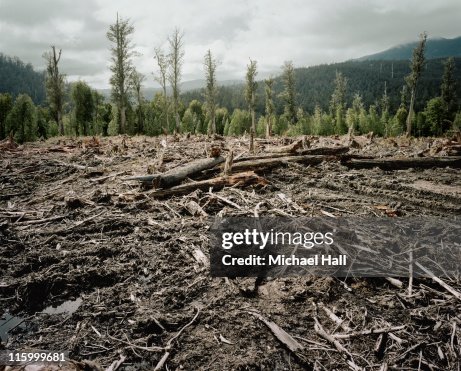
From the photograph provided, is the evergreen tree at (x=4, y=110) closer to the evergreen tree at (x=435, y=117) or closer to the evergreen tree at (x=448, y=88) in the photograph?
the evergreen tree at (x=448, y=88)

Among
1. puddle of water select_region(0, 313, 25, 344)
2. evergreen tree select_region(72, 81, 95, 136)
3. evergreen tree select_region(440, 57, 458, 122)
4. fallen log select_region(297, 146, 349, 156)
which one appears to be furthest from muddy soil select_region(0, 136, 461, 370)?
evergreen tree select_region(440, 57, 458, 122)

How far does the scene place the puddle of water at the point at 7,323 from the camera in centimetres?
282

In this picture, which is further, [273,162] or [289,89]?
[289,89]

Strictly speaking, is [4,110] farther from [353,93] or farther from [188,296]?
[353,93]

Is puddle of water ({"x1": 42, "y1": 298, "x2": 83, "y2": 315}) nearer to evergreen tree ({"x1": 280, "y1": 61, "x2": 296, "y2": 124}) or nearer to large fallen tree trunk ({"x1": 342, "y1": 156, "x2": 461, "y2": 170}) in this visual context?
large fallen tree trunk ({"x1": 342, "y1": 156, "x2": 461, "y2": 170})

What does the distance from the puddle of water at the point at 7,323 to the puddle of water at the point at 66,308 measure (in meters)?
0.22

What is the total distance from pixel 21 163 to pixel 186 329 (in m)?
9.49

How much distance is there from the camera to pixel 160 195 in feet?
19.1

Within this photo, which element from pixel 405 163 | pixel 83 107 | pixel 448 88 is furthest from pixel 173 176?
pixel 448 88

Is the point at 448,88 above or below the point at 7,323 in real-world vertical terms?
above

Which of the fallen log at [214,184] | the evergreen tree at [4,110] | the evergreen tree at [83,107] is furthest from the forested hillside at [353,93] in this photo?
the fallen log at [214,184]

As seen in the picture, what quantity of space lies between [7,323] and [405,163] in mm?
8151

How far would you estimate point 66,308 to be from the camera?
10.4 feet

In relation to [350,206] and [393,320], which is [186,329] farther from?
[350,206]
